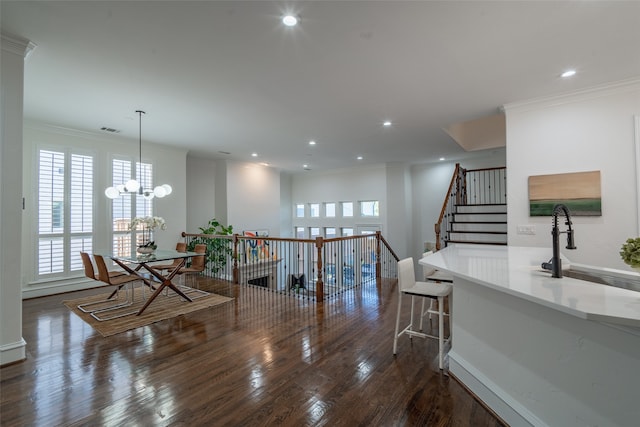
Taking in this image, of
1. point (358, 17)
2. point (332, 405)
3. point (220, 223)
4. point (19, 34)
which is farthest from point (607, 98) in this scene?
point (220, 223)

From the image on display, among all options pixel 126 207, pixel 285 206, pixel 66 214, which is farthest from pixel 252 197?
pixel 66 214

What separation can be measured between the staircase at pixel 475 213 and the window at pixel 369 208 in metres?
2.81

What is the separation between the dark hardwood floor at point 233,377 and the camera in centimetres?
197

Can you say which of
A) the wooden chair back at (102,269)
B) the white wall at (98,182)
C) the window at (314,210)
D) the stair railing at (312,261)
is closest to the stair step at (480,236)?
the stair railing at (312,261)

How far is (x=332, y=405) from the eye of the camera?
2.08 metres

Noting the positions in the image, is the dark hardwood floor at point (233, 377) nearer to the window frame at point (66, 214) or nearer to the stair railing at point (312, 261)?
the window frame at point (66, 214)

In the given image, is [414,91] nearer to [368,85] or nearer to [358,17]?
[368,85]

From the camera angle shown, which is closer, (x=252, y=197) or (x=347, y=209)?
(x=252, y=197)

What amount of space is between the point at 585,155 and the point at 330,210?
7768 mm

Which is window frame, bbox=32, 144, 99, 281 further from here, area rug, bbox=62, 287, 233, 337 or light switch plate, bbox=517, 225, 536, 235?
light switch plate, bbox=517, 225, 536, 235

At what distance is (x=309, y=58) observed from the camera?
294 cm

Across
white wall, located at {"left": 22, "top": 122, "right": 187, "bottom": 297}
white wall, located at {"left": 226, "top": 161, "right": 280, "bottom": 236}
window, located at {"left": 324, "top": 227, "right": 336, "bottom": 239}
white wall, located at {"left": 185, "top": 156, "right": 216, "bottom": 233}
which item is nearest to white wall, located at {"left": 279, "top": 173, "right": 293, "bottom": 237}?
white wall, located at {"left": 226, "top": 161, "right": 280, "bottom": 236}

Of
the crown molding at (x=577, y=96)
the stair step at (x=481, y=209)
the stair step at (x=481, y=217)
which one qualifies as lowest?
the stair step at (x=481, y=217)

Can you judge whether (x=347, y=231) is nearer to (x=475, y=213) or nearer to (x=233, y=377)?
(x=475, y=213)
